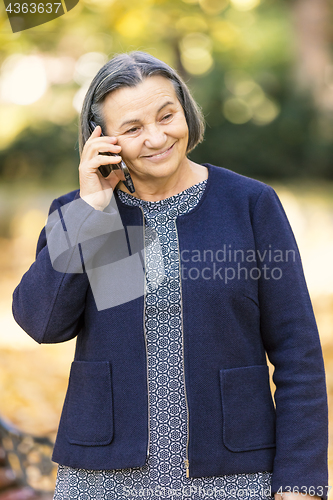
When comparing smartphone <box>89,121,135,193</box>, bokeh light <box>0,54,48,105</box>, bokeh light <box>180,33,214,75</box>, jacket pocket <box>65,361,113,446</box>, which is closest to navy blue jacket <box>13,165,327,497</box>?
jacket pocket <box>65,361,113,446</box>

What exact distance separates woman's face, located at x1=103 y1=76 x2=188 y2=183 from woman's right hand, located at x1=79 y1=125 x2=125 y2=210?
0.14 ft

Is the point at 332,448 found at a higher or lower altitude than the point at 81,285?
lower

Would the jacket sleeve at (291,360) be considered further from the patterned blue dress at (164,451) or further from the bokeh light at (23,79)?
the bokeh light at (23,79)

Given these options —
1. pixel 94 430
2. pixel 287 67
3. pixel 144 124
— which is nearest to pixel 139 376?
pixel 94 430

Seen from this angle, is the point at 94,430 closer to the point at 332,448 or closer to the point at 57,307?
the point at 57,307

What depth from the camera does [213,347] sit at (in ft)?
5.71

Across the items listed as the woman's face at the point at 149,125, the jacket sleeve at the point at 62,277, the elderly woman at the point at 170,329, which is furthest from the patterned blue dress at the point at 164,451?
the woman's face at the point at 149,125

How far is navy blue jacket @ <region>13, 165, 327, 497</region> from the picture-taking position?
172 centimetres

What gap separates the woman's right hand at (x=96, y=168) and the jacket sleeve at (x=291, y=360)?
505mm

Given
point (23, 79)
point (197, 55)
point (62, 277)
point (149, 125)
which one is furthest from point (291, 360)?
point (197, 55)

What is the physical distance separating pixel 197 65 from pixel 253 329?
1273 cm

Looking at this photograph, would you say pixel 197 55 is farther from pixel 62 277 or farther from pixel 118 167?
pixel 62 277

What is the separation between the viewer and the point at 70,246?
5.84 ft

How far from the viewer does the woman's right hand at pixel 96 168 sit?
71.5 inches
